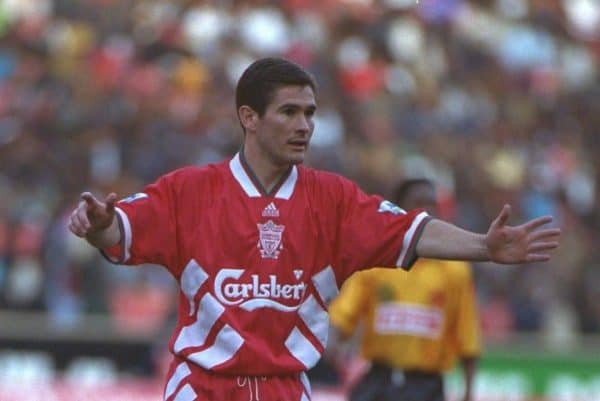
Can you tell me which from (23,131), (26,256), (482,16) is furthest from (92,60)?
(482,16)

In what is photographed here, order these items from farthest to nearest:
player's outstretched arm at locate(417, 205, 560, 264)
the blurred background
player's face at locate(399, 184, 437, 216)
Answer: the blurred background < player's face at locate(399, 184, 437, 216) < player's outstretched arm at locate(417, 205, 560, 264)

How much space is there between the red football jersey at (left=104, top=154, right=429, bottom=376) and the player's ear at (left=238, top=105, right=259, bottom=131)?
0.17m

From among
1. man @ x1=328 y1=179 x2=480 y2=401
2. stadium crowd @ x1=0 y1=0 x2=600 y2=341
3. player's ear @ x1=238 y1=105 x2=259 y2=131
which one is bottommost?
man @ x1=328 y1=179 x2=480 y2=401

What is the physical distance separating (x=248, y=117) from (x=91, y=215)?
2.79 feet

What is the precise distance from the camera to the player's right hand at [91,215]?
7.20m

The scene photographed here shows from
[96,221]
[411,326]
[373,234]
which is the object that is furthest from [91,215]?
[411,326]

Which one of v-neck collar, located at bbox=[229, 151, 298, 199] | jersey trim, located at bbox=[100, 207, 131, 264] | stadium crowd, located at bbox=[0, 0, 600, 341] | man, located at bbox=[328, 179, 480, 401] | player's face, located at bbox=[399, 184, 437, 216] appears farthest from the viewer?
stadium crowd, located at bbox=[0, 0, 600, 341]

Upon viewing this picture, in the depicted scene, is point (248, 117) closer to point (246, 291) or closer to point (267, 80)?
point (267, 80)

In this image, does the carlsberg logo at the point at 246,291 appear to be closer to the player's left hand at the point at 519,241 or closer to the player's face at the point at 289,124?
the player's face at the point at 289,124

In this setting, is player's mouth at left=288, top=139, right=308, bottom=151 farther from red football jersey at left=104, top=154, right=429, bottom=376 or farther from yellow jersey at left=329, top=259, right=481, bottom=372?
Answer: yellow jersey at left=329, top=259, right=481, bottom=372

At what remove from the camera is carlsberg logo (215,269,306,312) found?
752 cm

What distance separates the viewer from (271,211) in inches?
300

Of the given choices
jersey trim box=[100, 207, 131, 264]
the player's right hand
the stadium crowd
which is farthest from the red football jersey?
the stadium crowd

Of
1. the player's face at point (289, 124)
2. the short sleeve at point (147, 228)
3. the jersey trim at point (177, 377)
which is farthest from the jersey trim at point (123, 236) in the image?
the player's face at point (289, 124)
